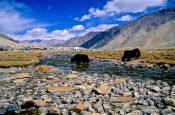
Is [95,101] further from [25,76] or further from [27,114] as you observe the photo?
[25,76]

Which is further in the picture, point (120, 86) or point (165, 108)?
point (120, 86)

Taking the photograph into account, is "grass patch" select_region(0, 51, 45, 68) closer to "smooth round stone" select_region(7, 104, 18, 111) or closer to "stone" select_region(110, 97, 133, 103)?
"smooth round stone" select_region(7, 104, 18, 111)

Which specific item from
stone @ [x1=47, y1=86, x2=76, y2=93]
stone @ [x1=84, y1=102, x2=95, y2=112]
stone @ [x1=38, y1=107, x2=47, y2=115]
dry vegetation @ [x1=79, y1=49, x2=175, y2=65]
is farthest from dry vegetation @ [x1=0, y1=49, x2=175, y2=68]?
stone @ [x1=38, y1=107, x2=47, y2=115]

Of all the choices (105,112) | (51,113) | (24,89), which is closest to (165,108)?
(105,112)

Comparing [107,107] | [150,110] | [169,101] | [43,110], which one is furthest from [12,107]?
[169,101]

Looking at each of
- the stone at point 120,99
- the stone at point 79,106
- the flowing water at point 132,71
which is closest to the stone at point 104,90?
the stone at point 120,99

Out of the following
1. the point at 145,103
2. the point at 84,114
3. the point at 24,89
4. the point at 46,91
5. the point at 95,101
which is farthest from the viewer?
the point at 24,89

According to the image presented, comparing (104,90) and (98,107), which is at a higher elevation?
(104,90)

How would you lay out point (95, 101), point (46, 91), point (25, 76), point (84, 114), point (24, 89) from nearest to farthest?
point (84, 114)
point (95, 101)
point (46, 91)
point (24, 89)
point (25, 76)

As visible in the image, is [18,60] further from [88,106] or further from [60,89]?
[88,106]

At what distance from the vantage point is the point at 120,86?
20.7m

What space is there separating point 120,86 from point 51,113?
7774 millimetres

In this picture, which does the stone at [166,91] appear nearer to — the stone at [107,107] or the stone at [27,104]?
the stone at [107,107]

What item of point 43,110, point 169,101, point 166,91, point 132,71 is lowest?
point 43,110
